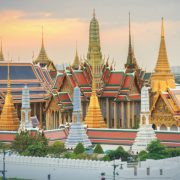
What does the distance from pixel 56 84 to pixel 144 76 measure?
13.5 metres

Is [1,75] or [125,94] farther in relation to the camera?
[1,75]

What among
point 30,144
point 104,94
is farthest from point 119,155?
point 104,94

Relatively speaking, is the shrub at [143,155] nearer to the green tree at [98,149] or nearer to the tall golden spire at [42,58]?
the green tree at [98,149]

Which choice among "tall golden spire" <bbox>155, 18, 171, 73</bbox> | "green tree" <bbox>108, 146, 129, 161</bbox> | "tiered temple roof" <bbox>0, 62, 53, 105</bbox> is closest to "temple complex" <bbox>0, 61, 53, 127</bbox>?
"tiered temple roof" <bbox>0, 62, 53, 105</bbox>

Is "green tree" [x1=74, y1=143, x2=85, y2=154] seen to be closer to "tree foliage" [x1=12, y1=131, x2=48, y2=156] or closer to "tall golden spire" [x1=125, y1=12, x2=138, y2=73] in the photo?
"tree foliage" [x1=12, y1=131, x2=48, y2=156]

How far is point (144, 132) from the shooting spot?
5531cm

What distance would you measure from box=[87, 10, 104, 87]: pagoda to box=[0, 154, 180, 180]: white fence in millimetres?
21582

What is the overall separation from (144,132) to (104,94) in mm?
15665

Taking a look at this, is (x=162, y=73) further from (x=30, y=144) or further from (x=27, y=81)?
(x=30, y=144)

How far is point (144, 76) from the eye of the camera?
273 feet

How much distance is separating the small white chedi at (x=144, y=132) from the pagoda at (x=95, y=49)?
15.9 m

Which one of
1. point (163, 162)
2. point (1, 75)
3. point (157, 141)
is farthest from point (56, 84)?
point (163, 162)

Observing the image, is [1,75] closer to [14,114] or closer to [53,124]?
[53,124]

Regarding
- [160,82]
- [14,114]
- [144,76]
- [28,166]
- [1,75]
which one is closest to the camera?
[28,166]
